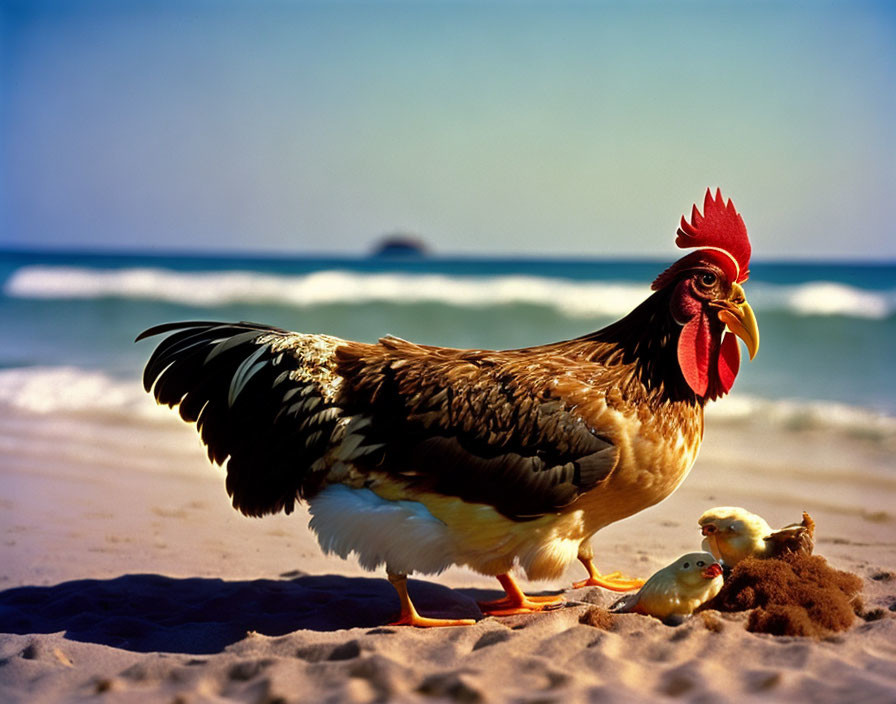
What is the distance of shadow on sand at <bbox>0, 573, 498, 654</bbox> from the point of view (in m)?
4.08

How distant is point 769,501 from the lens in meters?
6.44

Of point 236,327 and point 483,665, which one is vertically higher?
point 236,327

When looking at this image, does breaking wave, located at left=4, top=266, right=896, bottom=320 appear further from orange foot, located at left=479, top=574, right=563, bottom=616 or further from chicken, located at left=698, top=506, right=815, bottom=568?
orange foot, located at left=479, top=574, right=563, bottom=616

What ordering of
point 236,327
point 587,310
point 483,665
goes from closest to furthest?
point 483,665 < point 236,327 < point 587,310

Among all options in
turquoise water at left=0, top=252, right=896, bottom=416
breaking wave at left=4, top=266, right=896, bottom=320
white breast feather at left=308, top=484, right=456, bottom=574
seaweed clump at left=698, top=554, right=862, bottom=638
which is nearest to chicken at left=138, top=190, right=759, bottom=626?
white breast feather at left=308, top=484, right=456, bottom=574

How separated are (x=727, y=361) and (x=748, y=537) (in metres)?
0.82

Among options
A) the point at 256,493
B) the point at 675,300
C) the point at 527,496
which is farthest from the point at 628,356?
the point at 256,493

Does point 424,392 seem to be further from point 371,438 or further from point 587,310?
point 587,310

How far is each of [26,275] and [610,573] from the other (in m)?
22.9

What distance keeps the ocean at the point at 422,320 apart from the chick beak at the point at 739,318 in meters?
5.13

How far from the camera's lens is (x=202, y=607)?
175 inches

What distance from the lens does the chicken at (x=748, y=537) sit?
4043mm

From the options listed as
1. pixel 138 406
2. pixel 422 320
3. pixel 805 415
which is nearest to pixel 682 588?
pixel 805 415

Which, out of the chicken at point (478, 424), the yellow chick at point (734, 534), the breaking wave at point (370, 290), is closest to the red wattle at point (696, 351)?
the chicken at point (478, 424)
